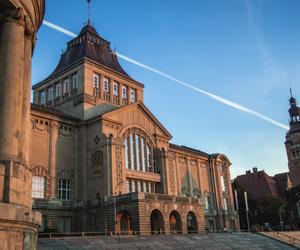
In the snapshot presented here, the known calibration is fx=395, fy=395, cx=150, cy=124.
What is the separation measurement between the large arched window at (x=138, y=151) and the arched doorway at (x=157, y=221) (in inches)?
269

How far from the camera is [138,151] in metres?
49.9

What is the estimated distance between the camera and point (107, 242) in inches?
1161

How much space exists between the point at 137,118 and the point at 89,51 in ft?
48.2

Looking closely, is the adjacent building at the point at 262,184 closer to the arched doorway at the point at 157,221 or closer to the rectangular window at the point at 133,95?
the rectangular window at the point at 133,95

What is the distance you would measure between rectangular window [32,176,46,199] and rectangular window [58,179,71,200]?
7.36 ft

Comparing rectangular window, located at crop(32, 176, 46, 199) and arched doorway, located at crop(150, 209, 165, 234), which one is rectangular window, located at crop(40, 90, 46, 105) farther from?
arched doorway, located at crop(150, 209, 165, 234)

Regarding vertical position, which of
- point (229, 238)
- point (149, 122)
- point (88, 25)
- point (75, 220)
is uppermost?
point (88, 25)

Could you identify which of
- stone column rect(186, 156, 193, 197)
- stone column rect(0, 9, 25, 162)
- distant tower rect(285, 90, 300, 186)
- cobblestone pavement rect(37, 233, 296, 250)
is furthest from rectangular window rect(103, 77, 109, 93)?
distant tower rect(285, 90, 300, 186)

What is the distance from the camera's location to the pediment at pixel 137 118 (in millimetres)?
47969

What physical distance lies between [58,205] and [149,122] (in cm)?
1711

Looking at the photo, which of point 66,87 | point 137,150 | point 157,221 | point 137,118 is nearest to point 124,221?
point 157,221

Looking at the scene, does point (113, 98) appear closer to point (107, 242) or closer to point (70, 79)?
point (70, 79)

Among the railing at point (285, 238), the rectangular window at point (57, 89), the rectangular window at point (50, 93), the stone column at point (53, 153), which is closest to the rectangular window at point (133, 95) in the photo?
the rectangular window at point (57, 89)

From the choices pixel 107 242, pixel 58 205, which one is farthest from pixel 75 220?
pixel 107 242
